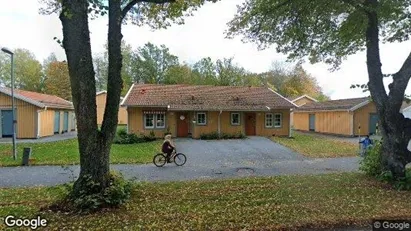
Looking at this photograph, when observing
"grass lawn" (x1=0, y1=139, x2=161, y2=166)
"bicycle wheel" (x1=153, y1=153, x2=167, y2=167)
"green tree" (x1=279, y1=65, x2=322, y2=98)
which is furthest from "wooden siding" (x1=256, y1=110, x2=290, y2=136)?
"green tree" (x1=279, y1=65, x2=322, y2=98)

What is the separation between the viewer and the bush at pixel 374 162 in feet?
29.0

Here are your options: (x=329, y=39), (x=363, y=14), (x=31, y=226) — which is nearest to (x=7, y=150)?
(x=31, y=226)

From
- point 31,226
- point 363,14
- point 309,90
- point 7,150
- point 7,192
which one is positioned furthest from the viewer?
point 309,90

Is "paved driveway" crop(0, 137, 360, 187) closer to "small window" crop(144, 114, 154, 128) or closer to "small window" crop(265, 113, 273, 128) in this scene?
"small window" crop(144, 114, 154, 128)

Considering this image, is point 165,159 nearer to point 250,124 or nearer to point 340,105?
point 250,124

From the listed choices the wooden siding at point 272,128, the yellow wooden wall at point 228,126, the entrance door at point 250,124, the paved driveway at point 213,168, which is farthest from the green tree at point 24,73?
the paved driveway at point 213,168

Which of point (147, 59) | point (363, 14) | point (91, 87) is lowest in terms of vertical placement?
point (91, 87)

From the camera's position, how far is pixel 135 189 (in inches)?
295

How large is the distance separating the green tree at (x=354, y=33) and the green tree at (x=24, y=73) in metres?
51.0

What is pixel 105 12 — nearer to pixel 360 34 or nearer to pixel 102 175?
pixel 102 175

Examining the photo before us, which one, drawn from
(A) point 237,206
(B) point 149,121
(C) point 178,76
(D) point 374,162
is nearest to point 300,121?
(C) point 178,76

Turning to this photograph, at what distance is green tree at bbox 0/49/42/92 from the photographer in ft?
169

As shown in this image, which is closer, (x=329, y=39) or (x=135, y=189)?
(x=135, y=189)

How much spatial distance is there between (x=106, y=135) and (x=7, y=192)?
13.0 feet
